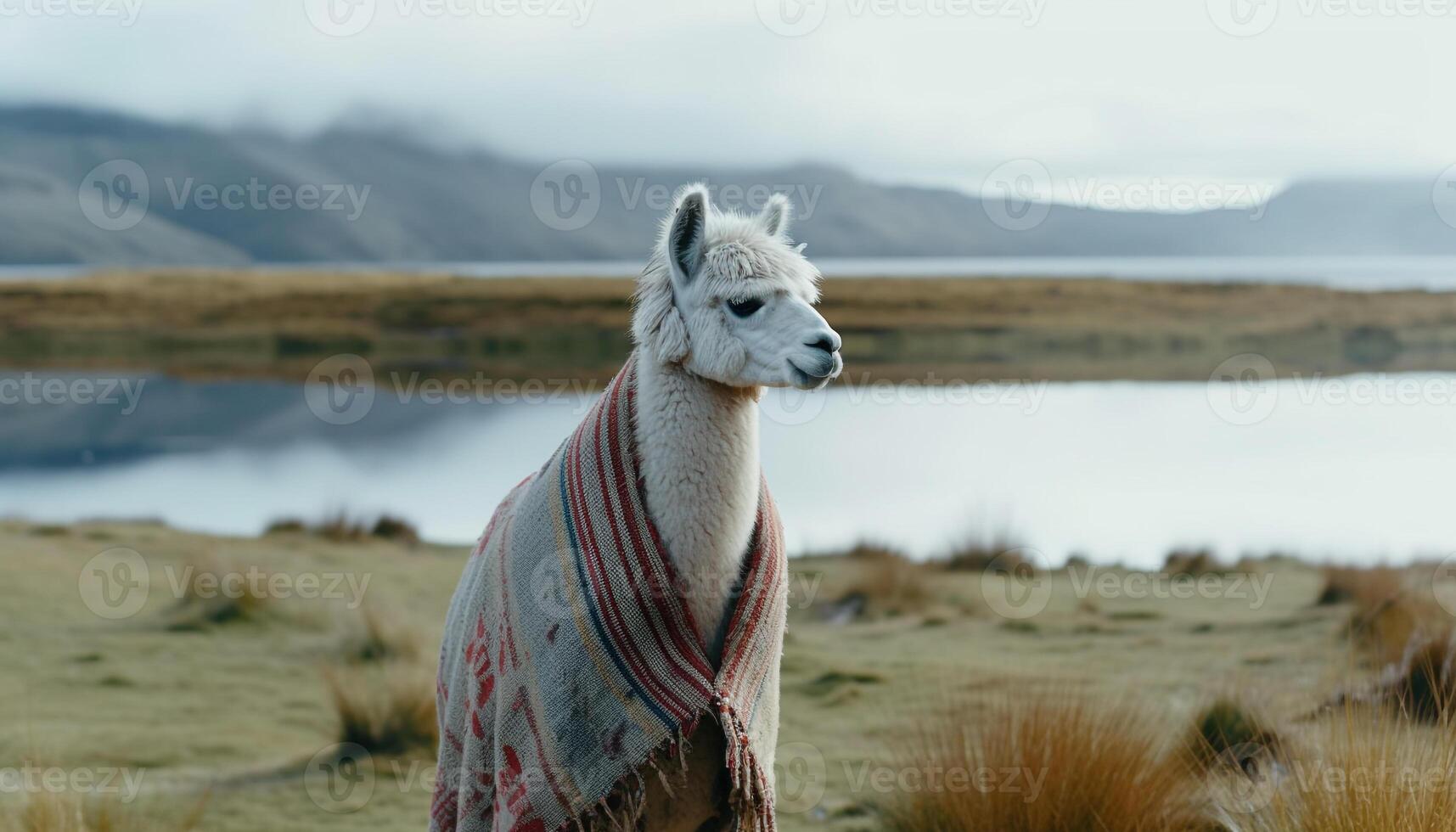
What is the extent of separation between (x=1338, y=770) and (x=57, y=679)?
606 cm

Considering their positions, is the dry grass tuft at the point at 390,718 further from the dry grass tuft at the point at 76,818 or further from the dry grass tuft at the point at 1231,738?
the dry grass tuft at the point at 1231,738

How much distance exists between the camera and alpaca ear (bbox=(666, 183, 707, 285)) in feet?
9.07

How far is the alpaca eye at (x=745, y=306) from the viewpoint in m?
2.72

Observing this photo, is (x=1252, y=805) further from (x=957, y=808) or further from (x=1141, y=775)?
(x=957, y=808)

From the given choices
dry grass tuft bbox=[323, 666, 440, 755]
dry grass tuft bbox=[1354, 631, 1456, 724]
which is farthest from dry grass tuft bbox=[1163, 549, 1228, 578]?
dry grass tuft bbox=[323, 666, 440, 755]

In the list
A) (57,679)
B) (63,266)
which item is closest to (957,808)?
(57,679)

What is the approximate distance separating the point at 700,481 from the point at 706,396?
19cm

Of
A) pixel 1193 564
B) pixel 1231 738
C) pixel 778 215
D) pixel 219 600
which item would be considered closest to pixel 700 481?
pixel 778 215

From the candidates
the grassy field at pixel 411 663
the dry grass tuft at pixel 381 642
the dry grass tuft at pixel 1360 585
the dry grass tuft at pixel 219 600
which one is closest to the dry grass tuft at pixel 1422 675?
the grassy field at pixel 411 663

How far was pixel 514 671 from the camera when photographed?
2.85 m

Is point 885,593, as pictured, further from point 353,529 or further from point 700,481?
point 700,481

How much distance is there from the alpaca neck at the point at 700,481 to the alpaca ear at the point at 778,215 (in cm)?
45

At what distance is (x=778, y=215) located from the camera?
3031 mm

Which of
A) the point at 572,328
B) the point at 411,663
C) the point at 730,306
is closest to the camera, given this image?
the point at 730,306
